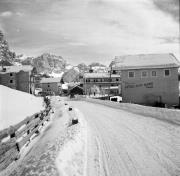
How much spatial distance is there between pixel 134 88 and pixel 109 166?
37372 millimetres

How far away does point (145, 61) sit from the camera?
1832 inches

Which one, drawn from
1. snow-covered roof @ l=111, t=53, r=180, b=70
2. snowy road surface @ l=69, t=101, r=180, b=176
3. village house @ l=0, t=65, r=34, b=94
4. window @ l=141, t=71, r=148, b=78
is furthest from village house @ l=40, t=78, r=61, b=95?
snowy road surface @ l=69, t=101, r=180, b=176

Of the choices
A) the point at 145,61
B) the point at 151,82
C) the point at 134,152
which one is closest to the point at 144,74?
the point at 151,82

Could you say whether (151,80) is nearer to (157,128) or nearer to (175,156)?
(157,128)

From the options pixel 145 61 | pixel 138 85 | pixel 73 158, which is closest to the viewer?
pixel 73 158

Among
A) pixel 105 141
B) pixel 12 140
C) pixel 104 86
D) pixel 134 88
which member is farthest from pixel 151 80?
pixel 104 86

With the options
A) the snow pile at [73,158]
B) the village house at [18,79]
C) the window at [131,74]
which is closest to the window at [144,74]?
the window at [131,74]

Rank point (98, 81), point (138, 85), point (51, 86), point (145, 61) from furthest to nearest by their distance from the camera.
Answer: point (51, 86) < point (98, 81) < point (145, 61) < point (138, 85)

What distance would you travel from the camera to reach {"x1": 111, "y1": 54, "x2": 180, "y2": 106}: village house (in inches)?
1704

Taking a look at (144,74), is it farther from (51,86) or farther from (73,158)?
(51,86)

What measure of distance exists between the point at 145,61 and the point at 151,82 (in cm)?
513

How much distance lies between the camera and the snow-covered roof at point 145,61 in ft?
145

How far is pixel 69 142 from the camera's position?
406 inches

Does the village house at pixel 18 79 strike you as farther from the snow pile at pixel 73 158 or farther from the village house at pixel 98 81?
the snow pile at pixel 73 158
